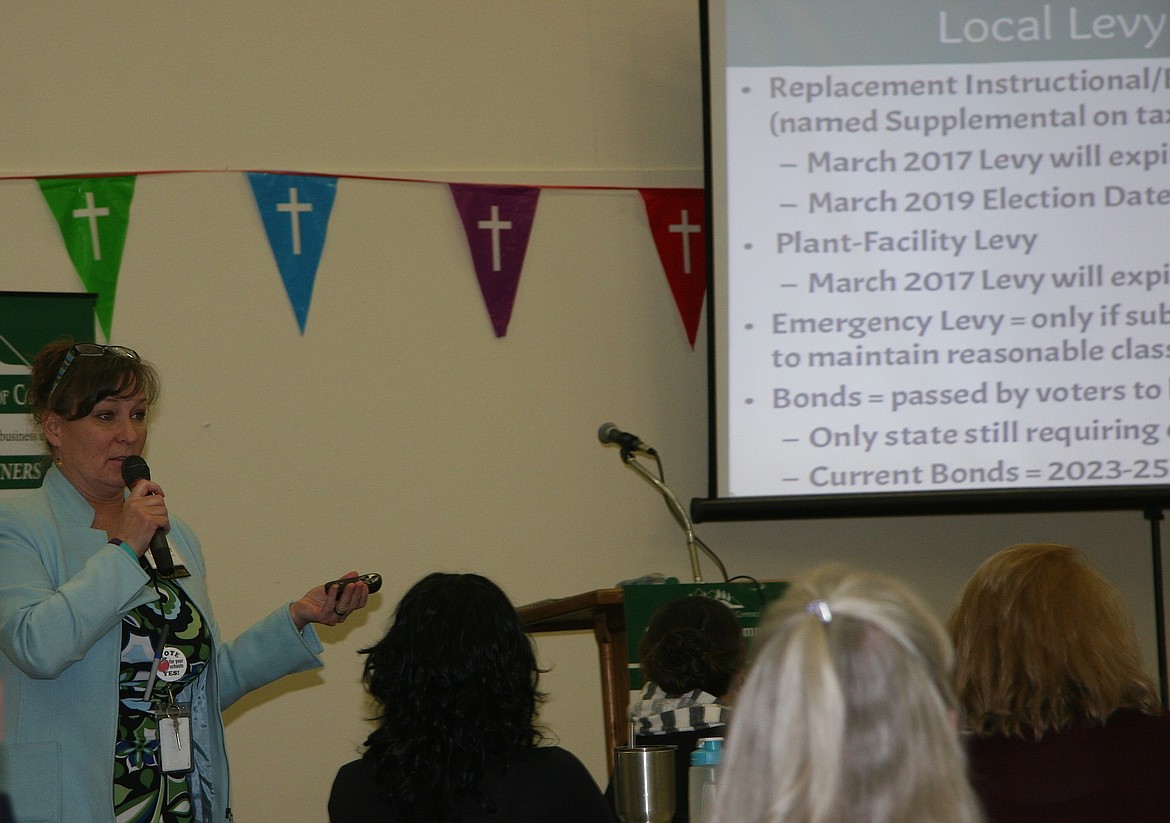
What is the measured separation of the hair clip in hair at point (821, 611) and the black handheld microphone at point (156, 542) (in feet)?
4.83

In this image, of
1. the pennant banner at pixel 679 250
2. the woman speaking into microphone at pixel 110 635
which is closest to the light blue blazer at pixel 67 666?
the woman speaking into microphone at pixel 110 635

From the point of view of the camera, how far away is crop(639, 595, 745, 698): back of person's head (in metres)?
2.25

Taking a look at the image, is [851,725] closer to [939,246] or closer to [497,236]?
[939,246]

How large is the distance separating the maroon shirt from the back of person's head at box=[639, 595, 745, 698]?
57 centimetres

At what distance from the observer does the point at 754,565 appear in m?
3.85

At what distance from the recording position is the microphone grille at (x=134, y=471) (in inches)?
90.0

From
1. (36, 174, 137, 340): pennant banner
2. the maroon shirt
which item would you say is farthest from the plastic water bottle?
(36, 174, 137, 340): pennant banner

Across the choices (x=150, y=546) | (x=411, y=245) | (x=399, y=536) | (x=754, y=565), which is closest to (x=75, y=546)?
(x=150, y=546)

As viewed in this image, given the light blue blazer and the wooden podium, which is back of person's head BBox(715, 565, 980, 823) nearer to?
the light blue blazer

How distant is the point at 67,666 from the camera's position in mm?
2092

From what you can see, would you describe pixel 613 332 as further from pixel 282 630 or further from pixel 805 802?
pixel 805 802

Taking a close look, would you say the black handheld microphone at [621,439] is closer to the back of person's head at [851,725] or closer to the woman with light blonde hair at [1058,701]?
the woman with light blonde hair at [1058,701]

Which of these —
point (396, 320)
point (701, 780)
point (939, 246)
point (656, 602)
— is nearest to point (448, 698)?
point (701, 780)

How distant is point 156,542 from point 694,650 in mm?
964
